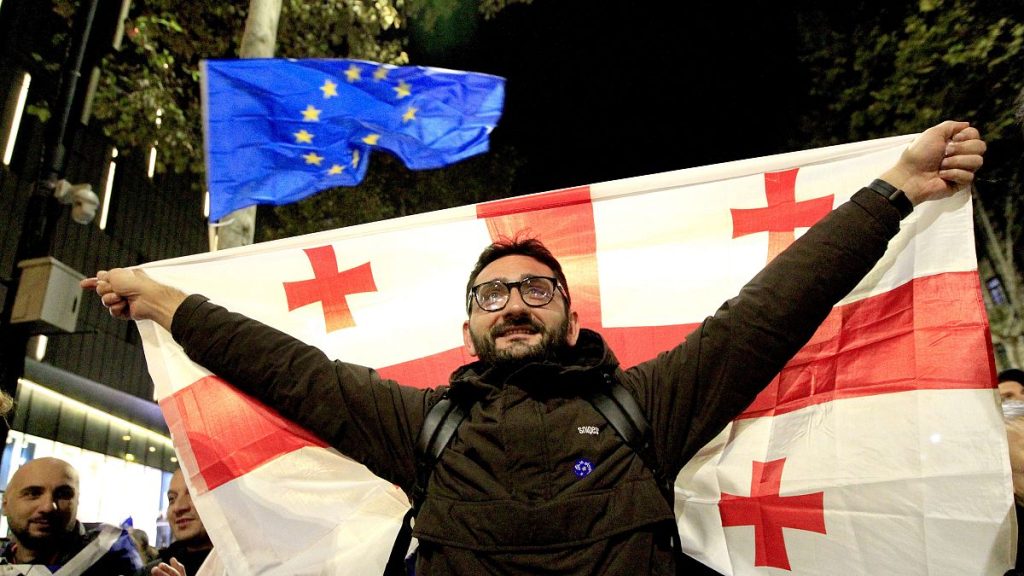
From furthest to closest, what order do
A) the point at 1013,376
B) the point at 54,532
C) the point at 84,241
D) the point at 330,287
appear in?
the point at 84,241, the point at 1013,376, the point at 54,532, the point at 330,287

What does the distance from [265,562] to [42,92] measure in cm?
1644

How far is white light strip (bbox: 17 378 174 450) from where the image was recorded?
1661 centimetres

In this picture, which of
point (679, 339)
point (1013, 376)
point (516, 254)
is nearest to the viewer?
point (516, 254)

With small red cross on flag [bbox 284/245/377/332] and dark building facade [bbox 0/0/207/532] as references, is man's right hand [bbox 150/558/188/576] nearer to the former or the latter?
small red cross on flag [bbox 284/245/377/332]

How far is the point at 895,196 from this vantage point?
7.59 feet

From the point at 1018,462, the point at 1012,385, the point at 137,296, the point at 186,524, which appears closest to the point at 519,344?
the point at 137,296

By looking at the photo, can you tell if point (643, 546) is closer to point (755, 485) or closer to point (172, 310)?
point (755, 485)

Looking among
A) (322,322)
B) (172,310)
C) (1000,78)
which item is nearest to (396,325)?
(322,322)

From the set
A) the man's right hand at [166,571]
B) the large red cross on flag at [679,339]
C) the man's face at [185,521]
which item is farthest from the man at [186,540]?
the large red cross on flag at [679,339]

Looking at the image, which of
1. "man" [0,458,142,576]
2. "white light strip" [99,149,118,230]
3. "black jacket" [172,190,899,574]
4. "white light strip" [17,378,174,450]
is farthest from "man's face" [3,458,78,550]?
"white light strip" [99,149,118,230]

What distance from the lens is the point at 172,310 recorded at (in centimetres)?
272

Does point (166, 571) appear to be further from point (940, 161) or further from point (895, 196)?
point (940, 161)

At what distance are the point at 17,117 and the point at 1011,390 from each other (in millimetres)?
16701

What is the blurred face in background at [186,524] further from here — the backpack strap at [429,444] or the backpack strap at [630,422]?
the backpack strap at [630,422]
